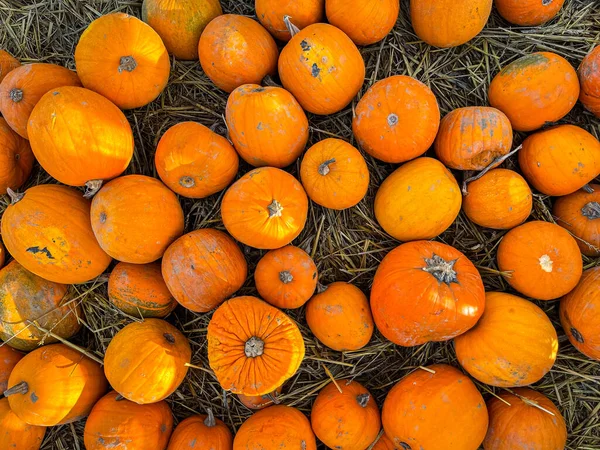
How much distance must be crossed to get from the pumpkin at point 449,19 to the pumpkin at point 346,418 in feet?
8.71

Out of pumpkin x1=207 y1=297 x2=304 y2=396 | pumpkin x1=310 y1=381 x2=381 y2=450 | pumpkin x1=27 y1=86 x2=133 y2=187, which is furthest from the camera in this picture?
pumpkin x1=310 y1=381 x2=381 y2=450

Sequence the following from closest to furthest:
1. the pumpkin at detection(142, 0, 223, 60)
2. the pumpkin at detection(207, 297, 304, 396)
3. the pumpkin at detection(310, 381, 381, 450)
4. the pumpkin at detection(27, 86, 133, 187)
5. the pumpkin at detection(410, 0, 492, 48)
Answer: the pumpkin at detection(207, 297, 304, 396) < the pumpkin at detection(27, 86, 133, 187) < the pumpkin at detection(310, 381, 381, 450) < the pumpkin at detection(410, 0, 492, 48) < the pumpkin at detection(142, 0, 223, 60)

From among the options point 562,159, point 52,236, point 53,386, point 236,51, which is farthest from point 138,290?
point 562,159

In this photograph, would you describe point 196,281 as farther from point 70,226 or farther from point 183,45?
point 183,45

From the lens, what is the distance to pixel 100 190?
110 inches

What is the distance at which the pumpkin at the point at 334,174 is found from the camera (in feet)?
8.68

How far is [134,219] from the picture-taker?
2.66 metres

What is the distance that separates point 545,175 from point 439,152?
78 cm

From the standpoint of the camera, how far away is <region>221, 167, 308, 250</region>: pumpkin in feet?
8.48

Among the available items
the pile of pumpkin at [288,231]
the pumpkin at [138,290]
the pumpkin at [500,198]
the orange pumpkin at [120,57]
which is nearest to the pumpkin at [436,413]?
the pile of pumpkin at [288,231]

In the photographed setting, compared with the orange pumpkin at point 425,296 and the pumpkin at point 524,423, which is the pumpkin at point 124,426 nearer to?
the orange pumpkin at point 425,296

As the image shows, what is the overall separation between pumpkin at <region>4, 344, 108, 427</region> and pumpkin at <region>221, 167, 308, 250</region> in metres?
1.61

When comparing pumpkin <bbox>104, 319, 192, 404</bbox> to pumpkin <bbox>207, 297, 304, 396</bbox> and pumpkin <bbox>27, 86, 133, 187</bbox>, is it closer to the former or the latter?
pumpkin <bbox>207, 297, 304, 396</bbox>

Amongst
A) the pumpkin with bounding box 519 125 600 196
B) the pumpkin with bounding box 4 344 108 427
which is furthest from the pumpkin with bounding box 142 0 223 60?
the pumpkin with bounding box 519 125 600 196
